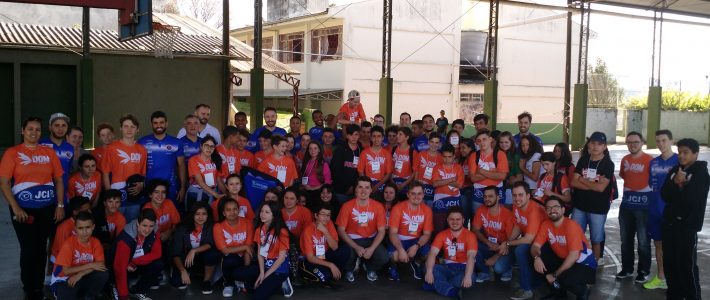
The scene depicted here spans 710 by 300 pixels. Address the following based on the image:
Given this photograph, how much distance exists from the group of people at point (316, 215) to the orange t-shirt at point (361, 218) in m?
0.01

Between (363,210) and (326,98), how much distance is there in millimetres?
22464

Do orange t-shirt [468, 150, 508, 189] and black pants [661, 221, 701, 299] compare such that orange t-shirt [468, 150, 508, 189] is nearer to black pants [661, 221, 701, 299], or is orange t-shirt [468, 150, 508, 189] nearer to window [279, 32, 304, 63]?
black pants [661, 221, 701, 299]

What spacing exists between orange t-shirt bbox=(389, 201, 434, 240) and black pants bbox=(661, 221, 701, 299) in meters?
2.29

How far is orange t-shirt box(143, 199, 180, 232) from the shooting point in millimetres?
6434

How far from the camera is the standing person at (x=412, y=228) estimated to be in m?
6.73

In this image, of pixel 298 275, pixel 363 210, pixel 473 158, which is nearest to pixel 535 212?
pixel 473 158

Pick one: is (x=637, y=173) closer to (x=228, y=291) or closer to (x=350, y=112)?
(x=228, y=291)

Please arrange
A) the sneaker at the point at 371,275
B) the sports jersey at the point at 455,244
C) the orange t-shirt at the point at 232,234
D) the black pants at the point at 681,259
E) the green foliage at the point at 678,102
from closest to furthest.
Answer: the black pants at the point at 681,259 → the orange t-shirt at the point at 232,234 → the sports jersey at the point at 455,244 → the sneaker at the point at 371,275 → the green foliage at the point at 678,102

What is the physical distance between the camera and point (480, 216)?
679cm

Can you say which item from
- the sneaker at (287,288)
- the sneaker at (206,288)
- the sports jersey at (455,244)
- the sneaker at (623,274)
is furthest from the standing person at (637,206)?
the sneaker at (206,288)

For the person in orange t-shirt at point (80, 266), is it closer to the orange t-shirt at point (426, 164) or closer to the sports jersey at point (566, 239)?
the orange t-shirt at point (426, 164)

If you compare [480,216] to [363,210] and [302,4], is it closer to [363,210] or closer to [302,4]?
[363,210]

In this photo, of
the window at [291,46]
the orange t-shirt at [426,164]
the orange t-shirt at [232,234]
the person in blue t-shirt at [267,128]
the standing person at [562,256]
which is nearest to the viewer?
the standing person at [562,256]

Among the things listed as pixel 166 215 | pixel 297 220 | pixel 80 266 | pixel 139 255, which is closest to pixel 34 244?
pixel 80 266
